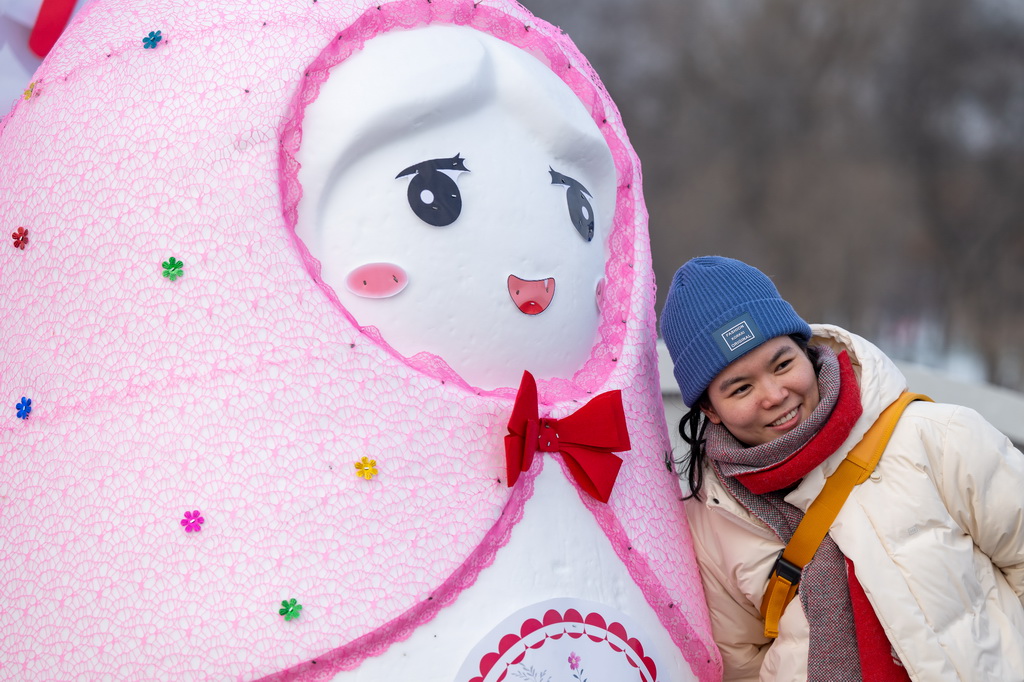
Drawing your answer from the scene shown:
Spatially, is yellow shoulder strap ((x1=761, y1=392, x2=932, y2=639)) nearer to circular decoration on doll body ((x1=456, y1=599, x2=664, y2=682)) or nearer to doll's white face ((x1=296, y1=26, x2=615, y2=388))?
circular decoration on doll body ((x1=456, y1=599, x2=664, y2=682))

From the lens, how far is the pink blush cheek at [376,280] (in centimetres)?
115

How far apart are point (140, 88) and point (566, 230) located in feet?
1.90

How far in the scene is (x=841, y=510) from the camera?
125 cm

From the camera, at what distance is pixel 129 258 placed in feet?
3.68

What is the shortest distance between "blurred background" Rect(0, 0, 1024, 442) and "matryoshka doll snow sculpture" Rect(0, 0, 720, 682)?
4017 millimetres

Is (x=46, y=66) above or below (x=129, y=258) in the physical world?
Answer: above

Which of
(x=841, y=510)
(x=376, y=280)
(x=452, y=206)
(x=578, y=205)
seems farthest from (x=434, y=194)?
(x=841, y=510)

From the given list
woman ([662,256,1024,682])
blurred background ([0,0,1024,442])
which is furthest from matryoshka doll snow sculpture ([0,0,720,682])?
blurred background ([0,0,1024,442])

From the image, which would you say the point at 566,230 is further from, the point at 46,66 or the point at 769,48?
the point at 769,48

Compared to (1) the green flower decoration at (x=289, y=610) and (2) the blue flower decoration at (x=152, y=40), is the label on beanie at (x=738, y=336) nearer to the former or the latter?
(1) the green flower decoration at (x=289, y=610)

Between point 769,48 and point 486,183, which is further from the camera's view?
point 769,48

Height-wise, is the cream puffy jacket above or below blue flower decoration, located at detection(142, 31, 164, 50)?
below

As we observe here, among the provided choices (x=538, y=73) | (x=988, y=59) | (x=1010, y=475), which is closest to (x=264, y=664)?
(x=538, y=73)

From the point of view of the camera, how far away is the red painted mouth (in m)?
1.21
